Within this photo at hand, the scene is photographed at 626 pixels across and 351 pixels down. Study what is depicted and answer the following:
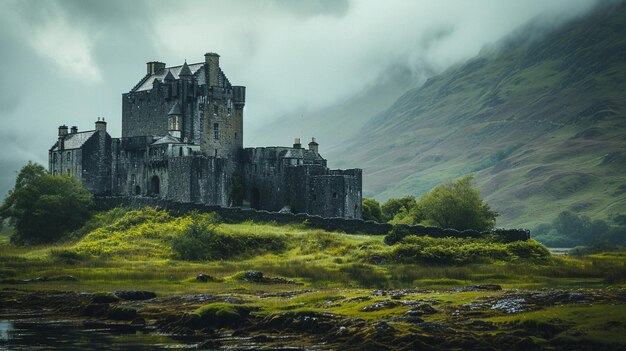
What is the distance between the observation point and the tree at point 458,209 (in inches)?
4011

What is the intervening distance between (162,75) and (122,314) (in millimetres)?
71136

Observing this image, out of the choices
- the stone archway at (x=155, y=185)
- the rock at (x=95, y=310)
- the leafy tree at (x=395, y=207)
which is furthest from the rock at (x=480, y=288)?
the leafy tree at (x=395, y=207)

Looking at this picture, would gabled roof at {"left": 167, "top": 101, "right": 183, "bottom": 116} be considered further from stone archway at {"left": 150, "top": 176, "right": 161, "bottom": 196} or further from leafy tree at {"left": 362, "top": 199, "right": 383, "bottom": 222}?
leafy tree at {"left": 362, "top": 199, "right": 383, "bottom": 222}

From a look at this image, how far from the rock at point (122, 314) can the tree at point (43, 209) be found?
50.9 metres

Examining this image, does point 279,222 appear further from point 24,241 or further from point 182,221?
point 24,241

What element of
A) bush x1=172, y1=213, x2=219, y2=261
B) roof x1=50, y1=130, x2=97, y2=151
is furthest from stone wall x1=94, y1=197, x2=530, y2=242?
bush x1=172, y1=213, x2=219, y2=261

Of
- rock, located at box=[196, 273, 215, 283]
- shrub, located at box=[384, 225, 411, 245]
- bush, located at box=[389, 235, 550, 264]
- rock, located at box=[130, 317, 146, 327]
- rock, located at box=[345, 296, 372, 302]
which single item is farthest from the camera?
shrub, located at box=[384, 225, 411, 245]

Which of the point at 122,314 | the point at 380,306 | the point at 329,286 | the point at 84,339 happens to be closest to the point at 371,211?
the point at 329,286

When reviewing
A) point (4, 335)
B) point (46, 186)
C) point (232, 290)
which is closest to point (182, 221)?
point (46, 186)

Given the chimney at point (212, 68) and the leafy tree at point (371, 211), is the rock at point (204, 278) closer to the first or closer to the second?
the leafy tree at point (371, 211)

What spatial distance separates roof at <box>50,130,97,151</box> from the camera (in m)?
114

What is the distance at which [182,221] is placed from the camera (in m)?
94.6

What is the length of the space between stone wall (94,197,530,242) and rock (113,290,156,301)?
34.8 meters

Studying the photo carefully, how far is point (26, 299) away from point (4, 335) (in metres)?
11.8
